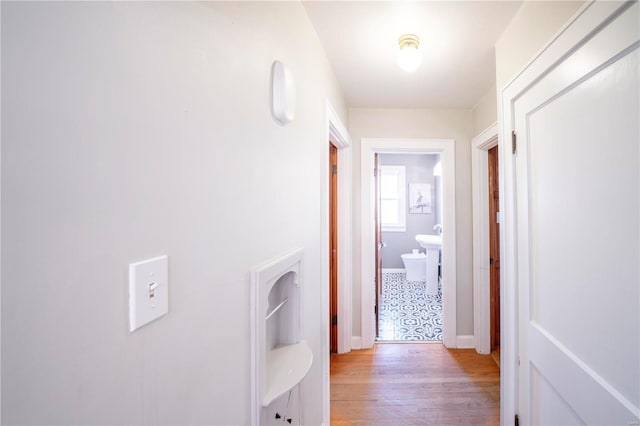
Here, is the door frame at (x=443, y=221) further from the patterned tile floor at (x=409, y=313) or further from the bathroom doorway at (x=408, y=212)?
the bathroom doorway at (x=408, y=212)

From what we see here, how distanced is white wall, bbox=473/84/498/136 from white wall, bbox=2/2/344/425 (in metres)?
2.08

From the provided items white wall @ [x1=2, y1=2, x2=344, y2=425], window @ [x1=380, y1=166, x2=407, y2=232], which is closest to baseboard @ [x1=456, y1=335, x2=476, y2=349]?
white wall @ [x1=2, y1=2, x2=344, y2=425]

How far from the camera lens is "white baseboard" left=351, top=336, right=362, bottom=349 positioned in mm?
2635

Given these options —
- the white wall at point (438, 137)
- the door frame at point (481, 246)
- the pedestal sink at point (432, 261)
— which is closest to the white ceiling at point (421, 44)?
the white wall at point (438, 137)

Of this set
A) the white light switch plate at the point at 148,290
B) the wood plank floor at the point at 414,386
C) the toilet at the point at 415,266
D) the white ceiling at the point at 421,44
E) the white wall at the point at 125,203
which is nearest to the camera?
the white wall at the point at 125,203

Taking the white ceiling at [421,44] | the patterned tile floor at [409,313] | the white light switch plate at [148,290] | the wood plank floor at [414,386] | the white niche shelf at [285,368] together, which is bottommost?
the wood plank floor at [414,386]

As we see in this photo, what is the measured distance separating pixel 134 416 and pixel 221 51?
83 centimetres

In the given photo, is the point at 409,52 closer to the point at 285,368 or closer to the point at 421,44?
the point at 421,44

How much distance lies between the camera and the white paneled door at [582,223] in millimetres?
739

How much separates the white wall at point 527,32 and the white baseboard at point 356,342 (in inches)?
94.6

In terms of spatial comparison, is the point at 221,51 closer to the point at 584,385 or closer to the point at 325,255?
the point at 325,255

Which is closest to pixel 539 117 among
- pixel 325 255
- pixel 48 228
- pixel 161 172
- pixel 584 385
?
pixel 584 385

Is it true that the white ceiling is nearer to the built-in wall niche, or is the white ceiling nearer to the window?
the built-in wall niche

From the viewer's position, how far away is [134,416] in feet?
1.52
